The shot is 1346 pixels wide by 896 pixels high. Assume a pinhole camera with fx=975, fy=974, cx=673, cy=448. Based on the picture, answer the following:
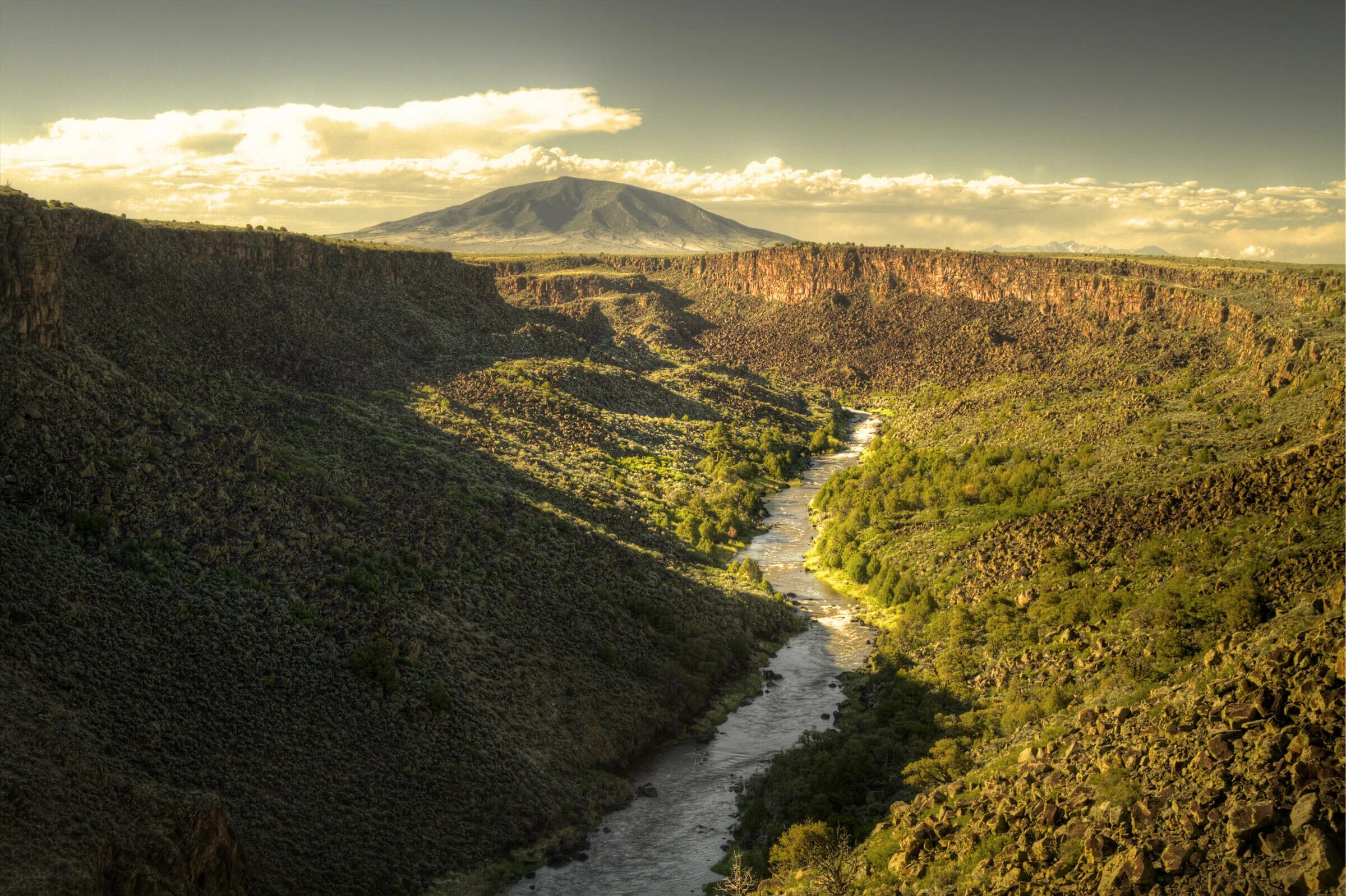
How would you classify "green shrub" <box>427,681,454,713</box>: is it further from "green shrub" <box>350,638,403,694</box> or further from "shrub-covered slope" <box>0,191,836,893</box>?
"green shrub" <box>350,638,403,694</box>

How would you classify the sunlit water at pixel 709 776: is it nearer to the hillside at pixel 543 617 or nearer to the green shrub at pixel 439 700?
the hillside at pixel 543 617

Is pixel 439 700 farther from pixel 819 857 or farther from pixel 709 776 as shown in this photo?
pixel 819 857

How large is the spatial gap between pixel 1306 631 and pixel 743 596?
4047 cm

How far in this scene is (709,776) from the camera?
4781 cm

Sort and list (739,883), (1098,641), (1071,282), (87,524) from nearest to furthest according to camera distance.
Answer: (739,883) → (87,524) → (1098,641) → (1071,282)

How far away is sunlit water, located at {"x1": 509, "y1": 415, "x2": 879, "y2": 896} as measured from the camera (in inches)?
1549

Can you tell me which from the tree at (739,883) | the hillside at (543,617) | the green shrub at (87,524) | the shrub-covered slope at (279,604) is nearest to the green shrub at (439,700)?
the hillside at (543,617)

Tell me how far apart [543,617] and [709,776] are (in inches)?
521

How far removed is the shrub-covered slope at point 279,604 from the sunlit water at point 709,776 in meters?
2.10

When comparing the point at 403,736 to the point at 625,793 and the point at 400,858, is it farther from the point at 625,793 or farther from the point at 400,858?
the point at 625,793

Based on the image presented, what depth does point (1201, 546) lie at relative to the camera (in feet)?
Result: 157

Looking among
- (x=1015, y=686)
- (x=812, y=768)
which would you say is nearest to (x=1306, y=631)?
(x=1015, y=686)

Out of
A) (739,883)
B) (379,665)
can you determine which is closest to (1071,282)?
(379,665)

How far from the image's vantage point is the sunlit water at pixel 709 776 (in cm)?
3934
